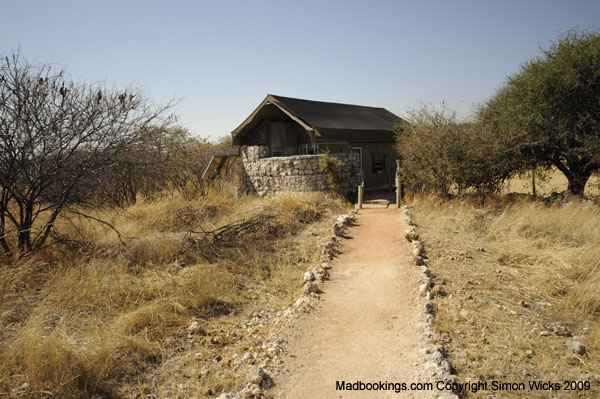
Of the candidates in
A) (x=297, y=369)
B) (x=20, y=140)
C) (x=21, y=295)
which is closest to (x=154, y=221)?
(x=20, y=140)

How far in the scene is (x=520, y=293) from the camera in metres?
5.77

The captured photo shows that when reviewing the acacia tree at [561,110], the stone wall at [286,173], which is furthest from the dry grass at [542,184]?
the stone wall at [286,173]

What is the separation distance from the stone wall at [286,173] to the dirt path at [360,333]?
7.19m

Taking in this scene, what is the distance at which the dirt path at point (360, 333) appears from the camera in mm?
3861

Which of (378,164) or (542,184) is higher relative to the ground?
(378,164)

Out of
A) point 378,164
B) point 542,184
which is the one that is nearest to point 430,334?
point 542,184

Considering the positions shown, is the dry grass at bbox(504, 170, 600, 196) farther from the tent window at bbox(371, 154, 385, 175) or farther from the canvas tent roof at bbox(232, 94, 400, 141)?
the canvas tent roof at bbox(232, 94, 400, 141)

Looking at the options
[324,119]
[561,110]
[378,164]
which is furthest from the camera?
[378,164]

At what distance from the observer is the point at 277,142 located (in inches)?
695

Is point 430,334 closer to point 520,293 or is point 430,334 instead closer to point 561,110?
point 520,293

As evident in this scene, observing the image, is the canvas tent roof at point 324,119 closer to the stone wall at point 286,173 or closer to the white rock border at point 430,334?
the stone wall at point 286,173

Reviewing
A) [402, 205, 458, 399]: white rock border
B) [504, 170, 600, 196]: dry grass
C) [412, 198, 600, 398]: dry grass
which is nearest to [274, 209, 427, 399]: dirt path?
[402, 205, 458, 399]: white rock border

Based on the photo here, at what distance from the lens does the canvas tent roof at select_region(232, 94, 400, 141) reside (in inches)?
613

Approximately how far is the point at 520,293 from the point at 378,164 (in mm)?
13002
